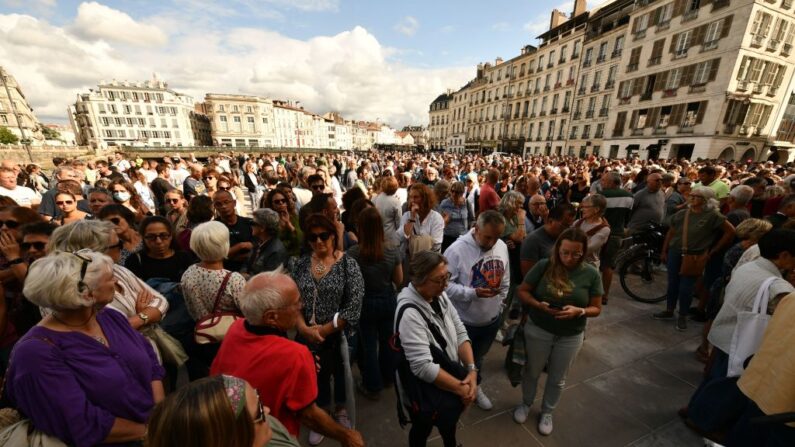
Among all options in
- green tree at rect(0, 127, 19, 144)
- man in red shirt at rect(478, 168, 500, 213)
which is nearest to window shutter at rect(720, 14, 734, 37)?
man in red shirt at rect(478, 168, 500, 213)

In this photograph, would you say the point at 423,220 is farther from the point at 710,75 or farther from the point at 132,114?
the point at 132,114

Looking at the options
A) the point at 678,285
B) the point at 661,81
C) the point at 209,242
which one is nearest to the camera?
the point at 209,242

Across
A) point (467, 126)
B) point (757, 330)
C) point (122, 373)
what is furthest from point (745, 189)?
point (467, 126)

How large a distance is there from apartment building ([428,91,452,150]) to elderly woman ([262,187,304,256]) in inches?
2321

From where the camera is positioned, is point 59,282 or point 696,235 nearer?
point 59,282

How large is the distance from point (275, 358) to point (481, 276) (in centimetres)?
180

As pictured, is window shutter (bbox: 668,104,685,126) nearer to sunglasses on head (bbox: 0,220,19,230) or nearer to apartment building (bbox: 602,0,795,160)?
apartment building (bbox: 602,0,795,160)

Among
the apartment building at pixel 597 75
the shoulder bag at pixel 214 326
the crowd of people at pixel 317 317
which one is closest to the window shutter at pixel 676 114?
the apartment building at pixel 597 75

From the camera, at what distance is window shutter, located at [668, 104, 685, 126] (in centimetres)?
2066

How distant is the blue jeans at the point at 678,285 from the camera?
12.9 ft

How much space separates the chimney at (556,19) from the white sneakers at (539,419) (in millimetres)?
46003

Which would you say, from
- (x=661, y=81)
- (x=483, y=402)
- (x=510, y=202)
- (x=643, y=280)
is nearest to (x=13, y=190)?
(x=483, y=402)

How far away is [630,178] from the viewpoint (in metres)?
8.37

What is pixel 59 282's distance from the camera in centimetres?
128
